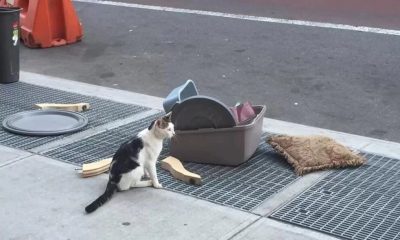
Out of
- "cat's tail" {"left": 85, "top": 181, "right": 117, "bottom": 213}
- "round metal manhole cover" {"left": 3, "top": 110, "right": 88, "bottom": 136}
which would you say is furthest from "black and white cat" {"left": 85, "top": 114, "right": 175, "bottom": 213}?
"round metal manhole cover" {"left": 3, "top": 110, "right": 88, "bottom": 136}

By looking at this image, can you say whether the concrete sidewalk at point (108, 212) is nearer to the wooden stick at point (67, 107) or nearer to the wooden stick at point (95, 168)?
the wooden stick at point (95, 168)

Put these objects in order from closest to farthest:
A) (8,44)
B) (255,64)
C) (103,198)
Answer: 1. (103,198)
2. (8,44)
3. (255,64)

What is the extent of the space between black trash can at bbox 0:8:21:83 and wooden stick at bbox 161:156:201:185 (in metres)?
3.20

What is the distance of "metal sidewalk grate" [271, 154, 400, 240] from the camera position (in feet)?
14.5

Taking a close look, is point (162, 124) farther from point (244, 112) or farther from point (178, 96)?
point (244, 112)

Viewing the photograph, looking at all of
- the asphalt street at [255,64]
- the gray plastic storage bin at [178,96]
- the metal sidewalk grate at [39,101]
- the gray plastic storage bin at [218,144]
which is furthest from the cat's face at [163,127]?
the asphalt street at [255,64]

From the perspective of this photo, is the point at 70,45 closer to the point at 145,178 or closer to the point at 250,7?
the point at 250,7

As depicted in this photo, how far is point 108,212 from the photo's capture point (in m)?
4.55

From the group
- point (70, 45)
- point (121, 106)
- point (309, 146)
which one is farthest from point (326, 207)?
point (70, 45)

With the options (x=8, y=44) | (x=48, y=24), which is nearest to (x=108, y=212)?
(x=8, y=44)

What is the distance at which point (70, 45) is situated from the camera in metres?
10.3

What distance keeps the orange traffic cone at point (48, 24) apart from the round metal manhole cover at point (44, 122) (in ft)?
11.8

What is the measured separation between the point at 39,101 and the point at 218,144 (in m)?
2.53

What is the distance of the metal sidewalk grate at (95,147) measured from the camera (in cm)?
557
